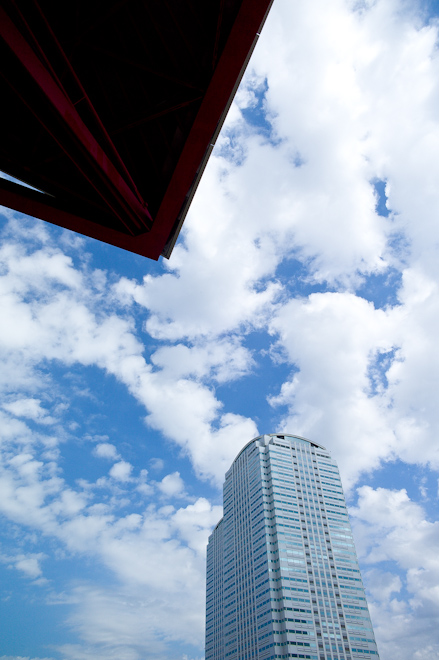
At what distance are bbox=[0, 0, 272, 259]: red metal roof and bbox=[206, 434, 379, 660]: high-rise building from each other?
83.4 metres

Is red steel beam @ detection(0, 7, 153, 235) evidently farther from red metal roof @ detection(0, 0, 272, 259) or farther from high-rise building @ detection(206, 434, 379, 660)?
high-rise building @ detection(206, 434, 379, 660)

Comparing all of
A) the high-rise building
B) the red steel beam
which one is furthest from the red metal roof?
the high-rise building

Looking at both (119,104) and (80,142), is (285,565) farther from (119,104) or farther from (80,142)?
(80,142)

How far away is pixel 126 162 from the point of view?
9.63 m

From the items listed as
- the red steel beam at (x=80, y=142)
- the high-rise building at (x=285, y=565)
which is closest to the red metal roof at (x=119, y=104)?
the red steel beam at (x=80, y=142)

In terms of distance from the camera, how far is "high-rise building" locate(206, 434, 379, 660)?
7150 centimetres

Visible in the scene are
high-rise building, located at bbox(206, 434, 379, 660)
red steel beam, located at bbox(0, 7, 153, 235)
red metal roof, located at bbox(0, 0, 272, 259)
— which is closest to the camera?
red steel beam, located at bbox(0, 7, 153, 235)

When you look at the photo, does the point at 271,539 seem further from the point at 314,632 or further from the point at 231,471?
the point at 231,471

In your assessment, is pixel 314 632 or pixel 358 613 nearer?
pixel 314 632

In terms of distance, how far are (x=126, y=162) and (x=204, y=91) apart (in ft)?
10.1

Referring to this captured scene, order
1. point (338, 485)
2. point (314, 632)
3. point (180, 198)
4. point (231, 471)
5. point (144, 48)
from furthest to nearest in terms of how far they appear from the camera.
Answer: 1. point (231, 471)
2. point (338, 485)
3. point (314, 632)
4. point (180, 198)
5. point (144, 48)

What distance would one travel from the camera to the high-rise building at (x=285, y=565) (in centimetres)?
7150

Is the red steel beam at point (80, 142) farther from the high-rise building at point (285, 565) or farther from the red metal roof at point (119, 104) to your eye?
the high-rise building at point (285, 565)

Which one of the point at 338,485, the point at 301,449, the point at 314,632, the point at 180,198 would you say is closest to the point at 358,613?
the point at 314,632
